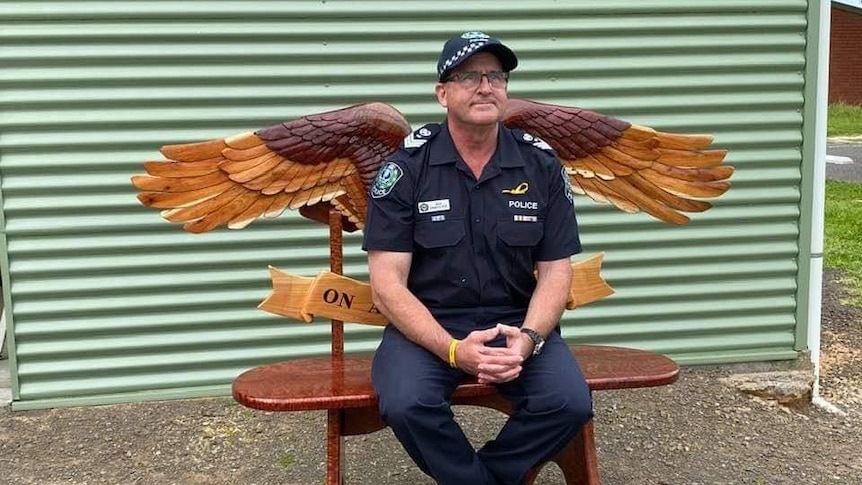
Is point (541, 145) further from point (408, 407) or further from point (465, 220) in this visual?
point (408, 407)

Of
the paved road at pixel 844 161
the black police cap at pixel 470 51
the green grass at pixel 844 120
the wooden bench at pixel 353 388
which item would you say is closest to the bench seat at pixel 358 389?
the wooden bench at pixel 353 388

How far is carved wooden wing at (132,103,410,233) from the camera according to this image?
9.08 feet

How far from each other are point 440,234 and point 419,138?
0.34 metres

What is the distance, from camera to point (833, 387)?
14.9 ft

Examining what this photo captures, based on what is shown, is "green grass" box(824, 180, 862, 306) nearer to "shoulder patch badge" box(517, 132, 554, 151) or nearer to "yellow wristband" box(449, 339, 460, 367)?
"shoulder patch badge" box(517, 132, 554, 151)

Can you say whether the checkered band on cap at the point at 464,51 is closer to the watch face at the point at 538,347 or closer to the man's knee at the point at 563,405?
the watch face at the point at 538,347

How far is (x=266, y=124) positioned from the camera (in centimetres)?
414

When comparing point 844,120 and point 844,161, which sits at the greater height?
point 844,120

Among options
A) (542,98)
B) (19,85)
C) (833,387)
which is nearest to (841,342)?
(833,387)

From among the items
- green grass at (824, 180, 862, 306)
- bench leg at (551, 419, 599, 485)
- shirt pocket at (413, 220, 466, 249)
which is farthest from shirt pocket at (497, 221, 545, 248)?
green grass at (824, 180, 862, 306)

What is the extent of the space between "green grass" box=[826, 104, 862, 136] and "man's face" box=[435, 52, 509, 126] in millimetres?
20831

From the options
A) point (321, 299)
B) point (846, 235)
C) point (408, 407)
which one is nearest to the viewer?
point (408, 407)

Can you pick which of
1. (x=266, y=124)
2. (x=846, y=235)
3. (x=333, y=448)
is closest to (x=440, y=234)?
(x=333, y=448)

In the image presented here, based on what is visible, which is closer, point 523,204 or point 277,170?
point 523,204
